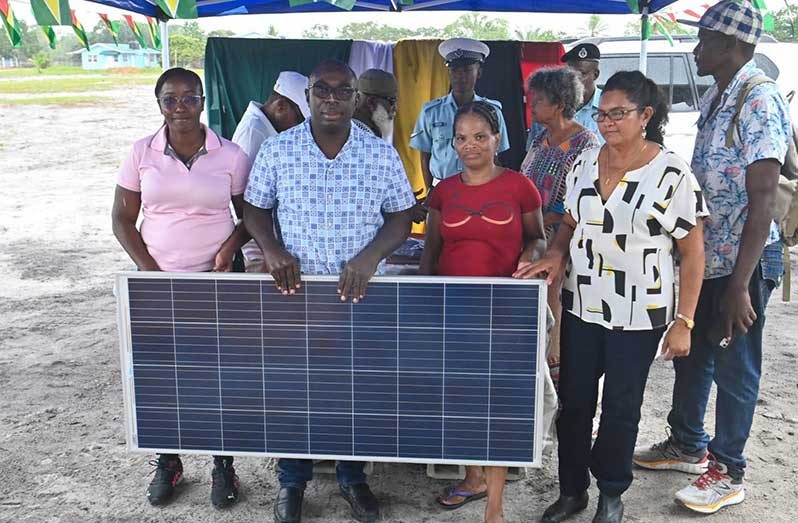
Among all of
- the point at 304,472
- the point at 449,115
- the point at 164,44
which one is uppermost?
the point at 164,44

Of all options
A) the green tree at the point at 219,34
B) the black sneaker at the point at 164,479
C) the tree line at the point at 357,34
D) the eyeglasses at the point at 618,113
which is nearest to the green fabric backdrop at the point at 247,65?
the green tree at the point at 219,34

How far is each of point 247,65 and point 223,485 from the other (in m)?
4.64

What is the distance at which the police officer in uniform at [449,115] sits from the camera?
5.24m

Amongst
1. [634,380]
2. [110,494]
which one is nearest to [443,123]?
[634,380]

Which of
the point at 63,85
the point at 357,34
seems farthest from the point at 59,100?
the point at 357,34

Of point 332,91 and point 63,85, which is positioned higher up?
point 63,85

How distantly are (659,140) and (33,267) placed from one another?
712cm

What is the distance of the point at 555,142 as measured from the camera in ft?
12.5

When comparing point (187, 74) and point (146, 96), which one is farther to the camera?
point (146, 96)

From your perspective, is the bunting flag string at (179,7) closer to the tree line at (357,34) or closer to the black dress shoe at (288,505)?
the black dress shoe at (288,505)

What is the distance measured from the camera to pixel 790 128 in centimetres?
317

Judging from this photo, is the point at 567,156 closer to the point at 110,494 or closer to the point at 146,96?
the point at 110,494

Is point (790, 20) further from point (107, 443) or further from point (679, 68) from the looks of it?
point (107, 443)

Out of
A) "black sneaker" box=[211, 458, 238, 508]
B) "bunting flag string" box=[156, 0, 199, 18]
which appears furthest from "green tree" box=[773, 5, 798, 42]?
"black sneaker" box=[211, 458, 238, 508]
